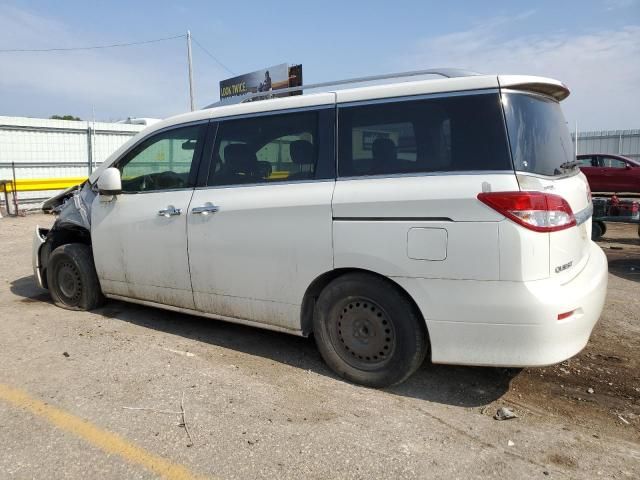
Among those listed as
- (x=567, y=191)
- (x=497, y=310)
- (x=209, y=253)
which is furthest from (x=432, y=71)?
(x=209, y=253)

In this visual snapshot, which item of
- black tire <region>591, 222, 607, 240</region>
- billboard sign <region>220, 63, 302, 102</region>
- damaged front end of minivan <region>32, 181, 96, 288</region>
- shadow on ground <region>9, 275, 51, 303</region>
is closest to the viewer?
damaged front end of minivan <region>32, 181, 96, 288</region>

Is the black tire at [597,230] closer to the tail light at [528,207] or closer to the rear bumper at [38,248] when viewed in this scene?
the tail light at [528,207]

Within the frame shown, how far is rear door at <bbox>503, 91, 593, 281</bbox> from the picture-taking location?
297 centimetres

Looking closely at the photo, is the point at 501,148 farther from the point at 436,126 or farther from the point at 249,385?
the point at 249,385

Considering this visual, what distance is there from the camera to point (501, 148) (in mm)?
2986

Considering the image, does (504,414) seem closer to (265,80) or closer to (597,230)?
(597,230)

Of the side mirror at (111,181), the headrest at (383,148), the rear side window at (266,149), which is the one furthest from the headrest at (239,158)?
the side mirror at (111,181)

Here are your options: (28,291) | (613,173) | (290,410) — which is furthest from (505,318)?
(613,173)

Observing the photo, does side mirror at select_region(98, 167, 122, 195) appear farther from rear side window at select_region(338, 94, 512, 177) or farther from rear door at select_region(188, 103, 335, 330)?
rear side window at select_region(338, 94, 512, 177)

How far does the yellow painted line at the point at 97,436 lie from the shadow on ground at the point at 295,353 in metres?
1.39

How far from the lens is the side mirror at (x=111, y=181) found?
4605 mm

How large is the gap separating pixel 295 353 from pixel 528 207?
219cm

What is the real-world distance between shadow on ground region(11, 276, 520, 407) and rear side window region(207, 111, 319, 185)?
1.40 metres

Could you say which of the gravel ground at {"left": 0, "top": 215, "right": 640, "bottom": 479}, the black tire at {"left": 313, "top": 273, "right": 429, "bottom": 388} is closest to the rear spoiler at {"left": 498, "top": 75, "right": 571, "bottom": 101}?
the black tire at {"left": 313, "top": 273, "right": 429, "bottom": 388}
